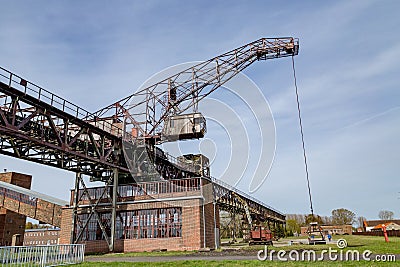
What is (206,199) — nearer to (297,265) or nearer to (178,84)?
(178,84)

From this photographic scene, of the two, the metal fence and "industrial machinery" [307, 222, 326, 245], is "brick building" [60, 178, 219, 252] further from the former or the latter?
the metal fence

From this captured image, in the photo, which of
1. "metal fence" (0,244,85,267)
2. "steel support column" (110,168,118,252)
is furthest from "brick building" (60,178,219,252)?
"metal fence" (0,244,85,267)

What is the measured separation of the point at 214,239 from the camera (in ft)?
78.7

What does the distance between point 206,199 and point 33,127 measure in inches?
489

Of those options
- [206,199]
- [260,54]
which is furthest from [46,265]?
[260,54]

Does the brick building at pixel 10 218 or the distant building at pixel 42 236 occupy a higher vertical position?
the brick building at pixel 10 218

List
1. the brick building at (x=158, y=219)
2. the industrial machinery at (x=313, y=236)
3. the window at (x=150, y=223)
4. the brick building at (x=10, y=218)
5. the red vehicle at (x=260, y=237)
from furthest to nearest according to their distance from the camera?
the brick building at (x=10, y=218) → the red vehicle at (x=260, y=237) → the window at (x=150, y=223) → the brick building at (x=158, y=219) → the industrial machinery at (x=313, y=236)

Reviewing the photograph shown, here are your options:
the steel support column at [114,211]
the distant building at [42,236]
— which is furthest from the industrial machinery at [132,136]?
the distant building at [42,236]

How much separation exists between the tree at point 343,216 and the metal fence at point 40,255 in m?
86.4

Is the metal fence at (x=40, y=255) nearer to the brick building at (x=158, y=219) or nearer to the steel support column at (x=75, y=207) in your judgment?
the brick building at (x=158, y=219)

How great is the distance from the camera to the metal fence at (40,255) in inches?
422

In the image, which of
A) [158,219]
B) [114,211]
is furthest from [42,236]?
[158,219]

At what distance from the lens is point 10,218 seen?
35.5 metres

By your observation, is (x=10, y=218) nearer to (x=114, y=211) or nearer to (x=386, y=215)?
(x=114, y=211)
